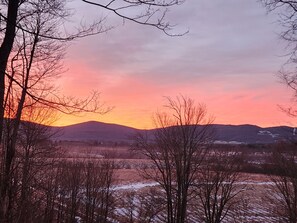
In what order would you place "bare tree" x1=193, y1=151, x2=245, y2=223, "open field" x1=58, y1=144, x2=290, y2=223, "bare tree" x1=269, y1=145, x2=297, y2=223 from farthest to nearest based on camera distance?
1. "open field" x1=58, y1=144, x2=290, y2=223
2. "bare tree" x1=193, y1=151, x2=245, y2=223
3. "bare tree" x1=269, y1=145, x2=297, y2=223

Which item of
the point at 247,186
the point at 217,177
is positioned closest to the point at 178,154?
the point at 217,177

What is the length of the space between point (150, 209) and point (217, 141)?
26.5 ft

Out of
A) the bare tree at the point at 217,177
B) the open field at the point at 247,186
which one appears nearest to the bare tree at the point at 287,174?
the open field at the point at 247,186

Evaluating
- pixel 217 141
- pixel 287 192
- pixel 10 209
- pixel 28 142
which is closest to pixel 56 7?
pixel 10 209

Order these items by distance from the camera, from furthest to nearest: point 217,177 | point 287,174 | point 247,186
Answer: point 247,186 < point 217,177 < point 287,174

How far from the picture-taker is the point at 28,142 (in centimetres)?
2147

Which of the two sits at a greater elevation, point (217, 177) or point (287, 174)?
point (287, 174)

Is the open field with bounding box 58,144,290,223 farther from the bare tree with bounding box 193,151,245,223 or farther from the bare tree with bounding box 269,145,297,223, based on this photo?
the bare tree with bounding box 269,145,297,223

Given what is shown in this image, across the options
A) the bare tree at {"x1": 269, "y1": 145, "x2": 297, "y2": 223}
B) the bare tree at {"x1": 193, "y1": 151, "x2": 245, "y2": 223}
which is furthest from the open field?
the bare tree at {"x1": 269, "y1": 145, "x2": 297, "y2": 223}

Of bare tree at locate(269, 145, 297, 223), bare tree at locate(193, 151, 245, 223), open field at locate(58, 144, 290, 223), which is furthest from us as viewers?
open field at locate(58, 144, 290, 223)

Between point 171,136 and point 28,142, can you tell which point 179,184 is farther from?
point 28,142

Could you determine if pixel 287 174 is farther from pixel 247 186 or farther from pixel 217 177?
pixel 247 186

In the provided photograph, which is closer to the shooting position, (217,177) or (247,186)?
(217,177)

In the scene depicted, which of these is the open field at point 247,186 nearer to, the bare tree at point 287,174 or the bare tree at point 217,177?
the bare tree at point 217,177
